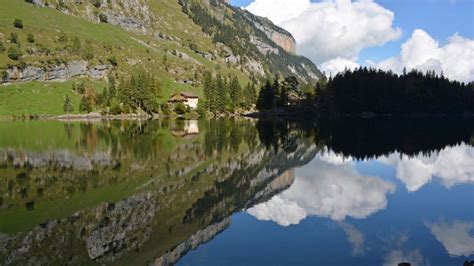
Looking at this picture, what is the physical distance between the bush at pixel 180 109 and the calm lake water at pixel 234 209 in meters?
128

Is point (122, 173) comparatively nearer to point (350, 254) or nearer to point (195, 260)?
point (195, 260)

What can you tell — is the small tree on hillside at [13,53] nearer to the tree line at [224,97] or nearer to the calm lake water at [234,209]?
the tree line at [224,97]

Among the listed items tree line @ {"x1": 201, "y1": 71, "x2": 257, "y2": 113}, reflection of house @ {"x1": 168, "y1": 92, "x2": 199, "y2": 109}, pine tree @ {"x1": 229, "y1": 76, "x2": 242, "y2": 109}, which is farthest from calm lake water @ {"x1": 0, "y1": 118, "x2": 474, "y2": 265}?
reflection of house @ {"x1": 168, "y1": 92, "x2": 199, "y2": 109}

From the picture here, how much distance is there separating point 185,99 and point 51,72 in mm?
58825

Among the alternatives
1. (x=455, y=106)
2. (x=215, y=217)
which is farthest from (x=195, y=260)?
(x=455, y=106)

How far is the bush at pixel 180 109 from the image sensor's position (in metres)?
174

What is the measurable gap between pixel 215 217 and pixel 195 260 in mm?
6206

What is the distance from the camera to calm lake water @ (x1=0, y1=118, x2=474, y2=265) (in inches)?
680

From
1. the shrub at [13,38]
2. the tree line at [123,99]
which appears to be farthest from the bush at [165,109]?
the shrub at [13,38]

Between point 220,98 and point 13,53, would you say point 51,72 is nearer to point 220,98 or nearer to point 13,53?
point 13,53

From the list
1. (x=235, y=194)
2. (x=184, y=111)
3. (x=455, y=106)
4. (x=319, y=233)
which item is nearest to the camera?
(x=319, y=233)

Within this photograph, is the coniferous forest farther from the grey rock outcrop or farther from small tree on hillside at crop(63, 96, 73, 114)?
the grey rock outcrop

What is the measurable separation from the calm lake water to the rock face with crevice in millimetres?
141170

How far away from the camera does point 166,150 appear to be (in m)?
50.7
